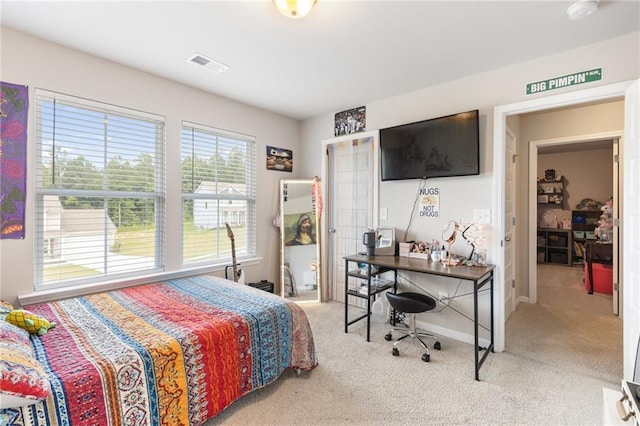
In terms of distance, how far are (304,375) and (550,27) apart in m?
3.17

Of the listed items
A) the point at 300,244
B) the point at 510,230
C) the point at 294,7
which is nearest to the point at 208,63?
the point at 294,7

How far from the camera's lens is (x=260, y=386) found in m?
2.01

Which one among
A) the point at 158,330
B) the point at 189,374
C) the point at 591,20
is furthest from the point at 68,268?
the point at 591,20

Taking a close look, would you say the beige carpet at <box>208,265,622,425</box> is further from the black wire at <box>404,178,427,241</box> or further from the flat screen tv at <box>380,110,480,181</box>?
the flat screen tv at <box>380,110,480,181</box>

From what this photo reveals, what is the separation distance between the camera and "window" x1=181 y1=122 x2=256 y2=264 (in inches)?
127

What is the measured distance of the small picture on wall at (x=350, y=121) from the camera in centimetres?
368

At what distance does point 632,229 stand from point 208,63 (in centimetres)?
361

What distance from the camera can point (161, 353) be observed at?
156 cm

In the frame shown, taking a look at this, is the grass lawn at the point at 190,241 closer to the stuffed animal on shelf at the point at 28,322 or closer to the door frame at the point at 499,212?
the stuffed animal on shelf at the point at 28,322

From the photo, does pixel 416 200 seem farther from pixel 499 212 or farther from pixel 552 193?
pixel 552 193

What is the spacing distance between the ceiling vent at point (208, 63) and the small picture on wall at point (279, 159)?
136 cm

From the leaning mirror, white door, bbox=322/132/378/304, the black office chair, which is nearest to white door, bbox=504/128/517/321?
the black office chair

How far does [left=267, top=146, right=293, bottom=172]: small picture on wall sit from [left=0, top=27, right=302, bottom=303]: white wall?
0.07 m

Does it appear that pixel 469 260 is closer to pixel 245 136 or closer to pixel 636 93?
pixel 636 93
